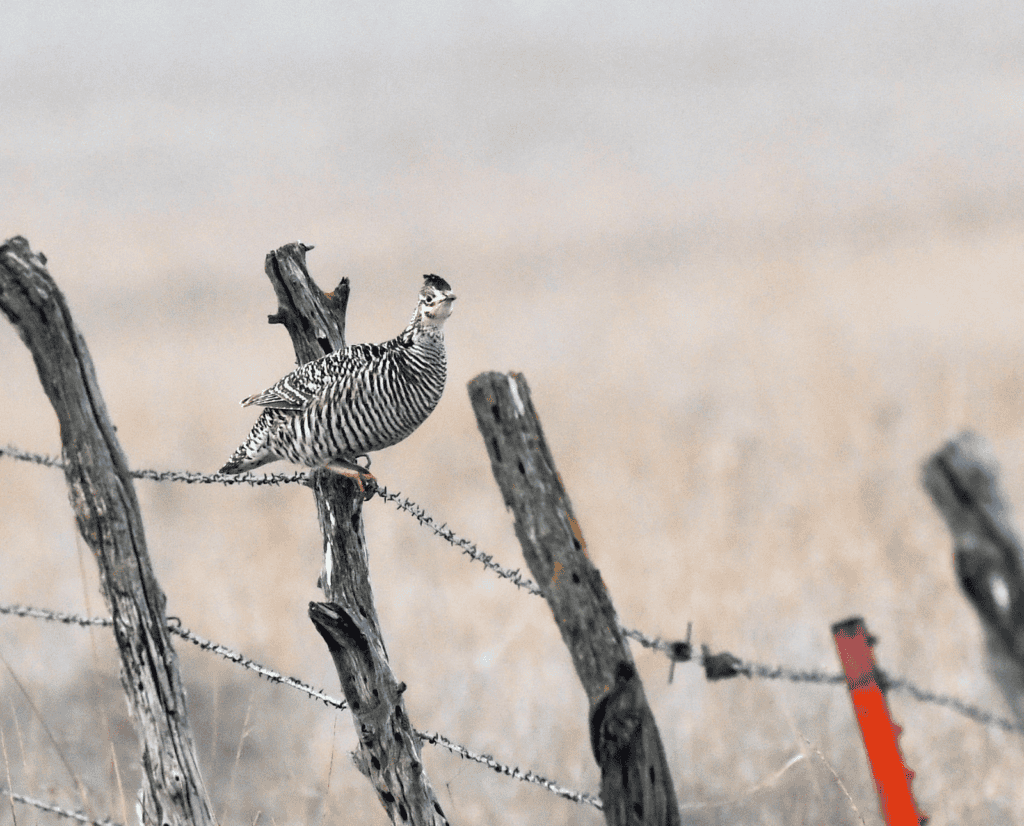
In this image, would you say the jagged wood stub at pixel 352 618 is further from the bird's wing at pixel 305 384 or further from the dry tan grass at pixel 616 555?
the dry tan grass at pixel 616 555

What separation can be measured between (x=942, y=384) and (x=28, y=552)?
8.36 meters

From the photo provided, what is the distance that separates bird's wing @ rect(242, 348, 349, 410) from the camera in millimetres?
3480

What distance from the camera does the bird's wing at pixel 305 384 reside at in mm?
3480

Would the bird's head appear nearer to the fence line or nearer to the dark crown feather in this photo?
the dark crown feather

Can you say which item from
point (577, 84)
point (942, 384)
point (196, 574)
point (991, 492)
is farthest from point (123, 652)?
point (577, 84)

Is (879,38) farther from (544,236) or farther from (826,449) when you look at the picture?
(826,449)

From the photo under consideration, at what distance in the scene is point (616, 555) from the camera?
822 centimetres

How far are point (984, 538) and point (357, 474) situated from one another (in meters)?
2.36

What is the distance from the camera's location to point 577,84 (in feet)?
188

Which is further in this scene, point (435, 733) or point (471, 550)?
point (435, 733)

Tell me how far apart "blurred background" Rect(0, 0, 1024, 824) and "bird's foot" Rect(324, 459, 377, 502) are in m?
0.74

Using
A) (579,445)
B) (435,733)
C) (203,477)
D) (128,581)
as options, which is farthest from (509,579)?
(579,445)

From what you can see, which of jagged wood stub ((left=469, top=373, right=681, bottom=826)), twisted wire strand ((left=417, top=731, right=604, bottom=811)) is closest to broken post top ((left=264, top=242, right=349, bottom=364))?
twisted wire strand ((left=417, top=731, right=604, bottom=811))

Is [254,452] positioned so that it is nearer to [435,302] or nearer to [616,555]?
[435,302]
